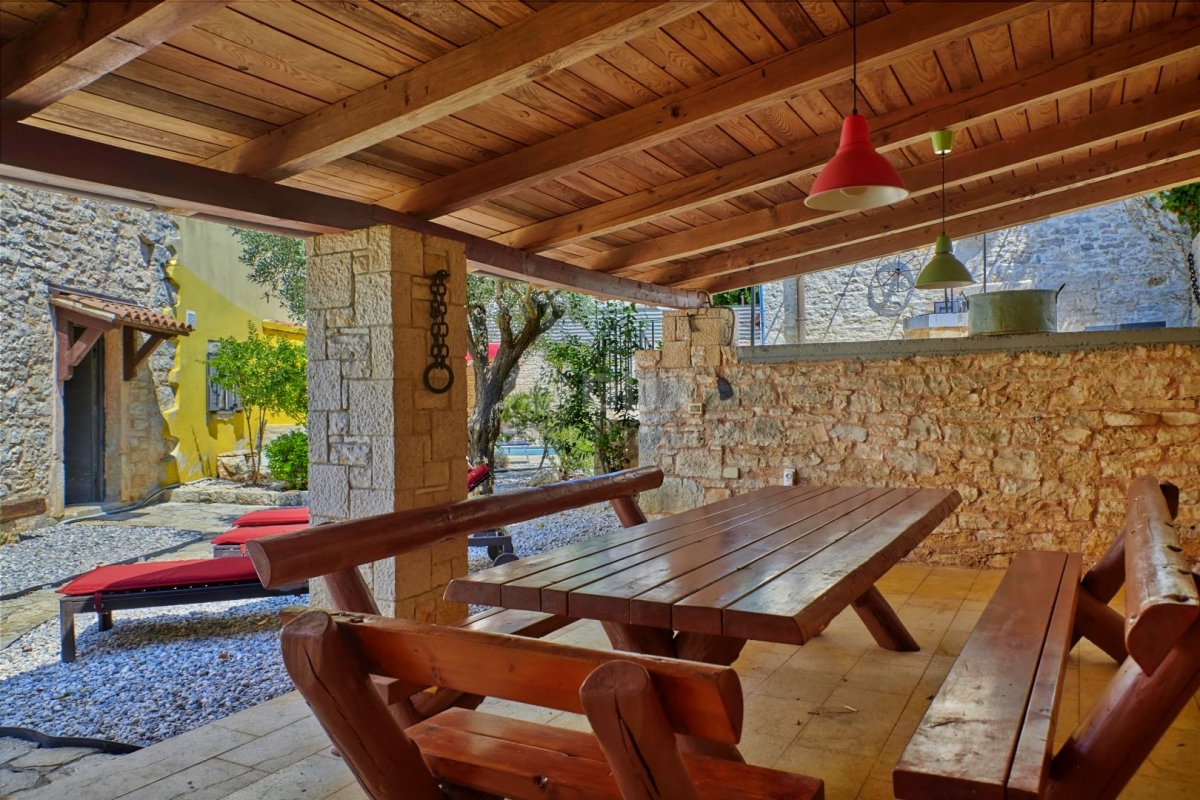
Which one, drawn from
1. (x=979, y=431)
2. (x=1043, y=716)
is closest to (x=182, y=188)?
(x=1043, y=716)

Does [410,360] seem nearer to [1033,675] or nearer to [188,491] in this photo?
[1033,675]

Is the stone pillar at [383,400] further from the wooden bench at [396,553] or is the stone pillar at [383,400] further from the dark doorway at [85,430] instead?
the dark doorway at [85,430]

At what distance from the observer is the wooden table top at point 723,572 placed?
1881 millimetres

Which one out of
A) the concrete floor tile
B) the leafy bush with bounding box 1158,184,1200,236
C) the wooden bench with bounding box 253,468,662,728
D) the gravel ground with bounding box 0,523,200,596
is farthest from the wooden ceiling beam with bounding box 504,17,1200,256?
the gravel ground with bounding box 0,523,200,596

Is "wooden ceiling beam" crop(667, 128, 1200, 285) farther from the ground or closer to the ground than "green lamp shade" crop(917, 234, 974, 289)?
farther from the ground

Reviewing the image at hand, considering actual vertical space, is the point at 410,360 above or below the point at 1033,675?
Answer: above

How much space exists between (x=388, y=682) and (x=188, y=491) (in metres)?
10.3

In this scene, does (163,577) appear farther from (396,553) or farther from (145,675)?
(396,553)

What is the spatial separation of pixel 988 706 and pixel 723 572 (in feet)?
2.40

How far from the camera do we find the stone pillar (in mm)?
3703

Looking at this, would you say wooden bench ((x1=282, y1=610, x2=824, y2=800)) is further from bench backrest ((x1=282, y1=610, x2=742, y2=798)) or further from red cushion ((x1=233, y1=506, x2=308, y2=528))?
red cushion ((x1=233, y1=506, x2=308, y2=528))

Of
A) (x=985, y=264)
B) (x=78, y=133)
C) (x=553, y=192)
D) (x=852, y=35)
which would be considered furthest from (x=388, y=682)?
(x=985, y=264)

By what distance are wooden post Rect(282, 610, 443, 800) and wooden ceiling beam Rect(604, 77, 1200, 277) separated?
14.0 ft

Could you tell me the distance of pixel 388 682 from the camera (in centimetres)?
207
